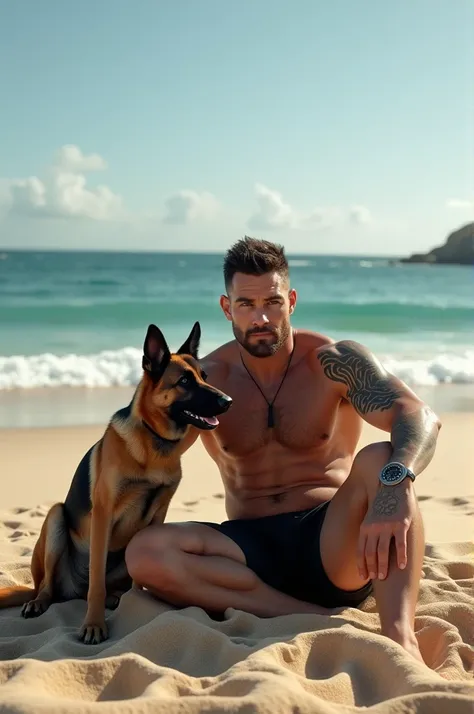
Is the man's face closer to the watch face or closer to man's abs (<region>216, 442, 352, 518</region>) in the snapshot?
man's abs (<region>216, 442, 352, 518</region>)

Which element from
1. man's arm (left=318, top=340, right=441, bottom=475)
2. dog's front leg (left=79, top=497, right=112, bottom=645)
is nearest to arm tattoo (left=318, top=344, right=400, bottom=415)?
man's arm (left=318, top=340, right=441, bottom=475)

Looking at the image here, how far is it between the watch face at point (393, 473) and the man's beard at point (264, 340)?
966 mm

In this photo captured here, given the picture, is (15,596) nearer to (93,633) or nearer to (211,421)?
(93,633)

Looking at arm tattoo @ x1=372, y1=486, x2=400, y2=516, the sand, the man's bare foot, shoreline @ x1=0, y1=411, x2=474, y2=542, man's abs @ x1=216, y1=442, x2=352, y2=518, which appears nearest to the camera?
the sand

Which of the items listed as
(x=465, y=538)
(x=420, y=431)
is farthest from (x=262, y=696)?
(x=465, y=538)

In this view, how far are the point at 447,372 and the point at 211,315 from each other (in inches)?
411

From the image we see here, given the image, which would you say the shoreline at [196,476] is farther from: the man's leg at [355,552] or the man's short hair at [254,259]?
the man's short hair at [254,259]

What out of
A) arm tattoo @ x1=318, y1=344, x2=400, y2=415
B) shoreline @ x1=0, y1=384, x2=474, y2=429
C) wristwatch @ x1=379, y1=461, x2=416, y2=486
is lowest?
shoreline @ x1=0, y1=384, x2=474, y2=429

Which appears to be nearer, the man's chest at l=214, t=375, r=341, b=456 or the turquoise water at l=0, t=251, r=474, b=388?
the man's chest at l=214, t=375, r=341, b=456

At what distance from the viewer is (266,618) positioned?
3334 millimetres

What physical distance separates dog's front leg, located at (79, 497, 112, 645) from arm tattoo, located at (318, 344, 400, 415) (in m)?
1.16

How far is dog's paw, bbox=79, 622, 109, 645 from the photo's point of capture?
3.17 m

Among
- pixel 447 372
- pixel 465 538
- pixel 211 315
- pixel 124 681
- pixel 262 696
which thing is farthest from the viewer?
pixel 211 315

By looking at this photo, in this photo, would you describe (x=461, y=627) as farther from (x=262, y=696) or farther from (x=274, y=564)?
(x=262, y=696)
